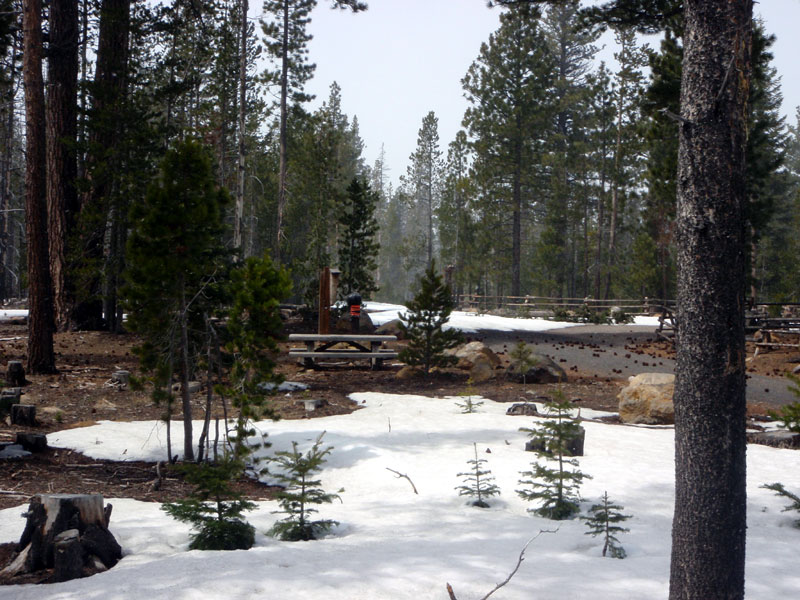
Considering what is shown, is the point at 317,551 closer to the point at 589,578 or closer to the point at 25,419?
the point at 589,578

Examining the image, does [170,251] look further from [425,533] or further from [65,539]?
[425,533]

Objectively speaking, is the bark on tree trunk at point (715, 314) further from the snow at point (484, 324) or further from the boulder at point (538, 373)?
the snow at point (484, 324)

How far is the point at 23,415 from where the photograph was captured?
8656 mm

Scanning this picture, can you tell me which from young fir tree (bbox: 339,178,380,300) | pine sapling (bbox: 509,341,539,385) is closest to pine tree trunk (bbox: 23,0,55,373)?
pine sapling (bbox: 509,341,539,385)

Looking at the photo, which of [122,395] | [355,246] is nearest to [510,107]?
[355,246]

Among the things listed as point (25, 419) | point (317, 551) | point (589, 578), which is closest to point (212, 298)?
point (25, 419)

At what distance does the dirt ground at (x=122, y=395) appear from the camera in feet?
22.2

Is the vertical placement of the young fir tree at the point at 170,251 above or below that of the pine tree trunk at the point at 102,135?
below

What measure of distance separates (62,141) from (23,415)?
889 centimetres

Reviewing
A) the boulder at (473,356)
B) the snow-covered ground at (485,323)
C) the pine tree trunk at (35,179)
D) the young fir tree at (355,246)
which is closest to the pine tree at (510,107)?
the snow-covered ground at (485,323)

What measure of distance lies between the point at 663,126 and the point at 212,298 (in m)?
14.7

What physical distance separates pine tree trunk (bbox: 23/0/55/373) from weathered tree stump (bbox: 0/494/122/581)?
7.58m

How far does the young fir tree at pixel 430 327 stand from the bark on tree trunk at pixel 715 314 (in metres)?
9.44

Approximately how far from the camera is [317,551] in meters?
4.91
